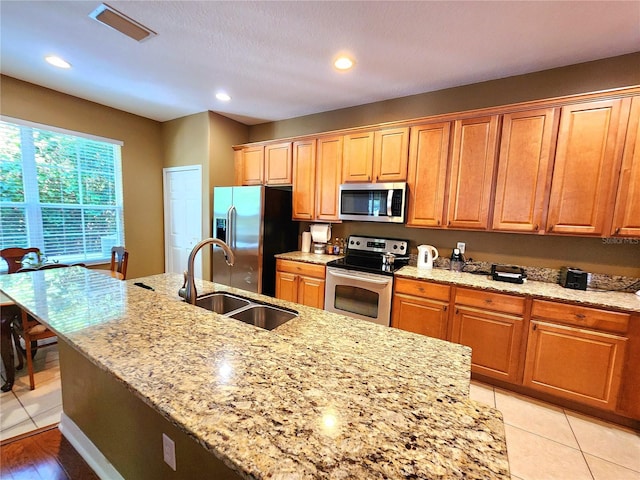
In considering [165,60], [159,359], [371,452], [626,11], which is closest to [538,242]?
[626,11]

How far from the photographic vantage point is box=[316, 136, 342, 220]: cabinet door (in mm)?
3213

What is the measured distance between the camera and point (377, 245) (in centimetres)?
323

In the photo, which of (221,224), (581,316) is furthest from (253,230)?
(581,316)

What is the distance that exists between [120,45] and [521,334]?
12.8 feet

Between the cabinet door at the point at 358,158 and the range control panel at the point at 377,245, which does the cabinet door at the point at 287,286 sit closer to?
the range control panel at the point at 377,245

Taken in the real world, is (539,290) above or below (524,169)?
below

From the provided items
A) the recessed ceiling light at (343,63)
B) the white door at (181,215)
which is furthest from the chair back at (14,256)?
the recessed ceiling light at (343,63)

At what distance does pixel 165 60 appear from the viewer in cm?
242

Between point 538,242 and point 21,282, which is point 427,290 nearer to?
point 538,242

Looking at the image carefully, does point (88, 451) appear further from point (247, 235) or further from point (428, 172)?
point (428, 172)

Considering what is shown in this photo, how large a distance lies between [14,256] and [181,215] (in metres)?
1.77

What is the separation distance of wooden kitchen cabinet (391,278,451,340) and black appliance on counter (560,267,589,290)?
0.90m

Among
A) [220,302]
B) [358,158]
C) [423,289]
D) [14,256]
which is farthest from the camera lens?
[358,158]

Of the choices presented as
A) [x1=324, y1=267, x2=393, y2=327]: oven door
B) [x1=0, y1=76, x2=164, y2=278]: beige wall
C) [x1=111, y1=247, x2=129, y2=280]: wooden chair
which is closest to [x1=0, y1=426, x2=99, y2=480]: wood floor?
[x1=111, y1=247, x2=129, y2=280]: wooden chair
